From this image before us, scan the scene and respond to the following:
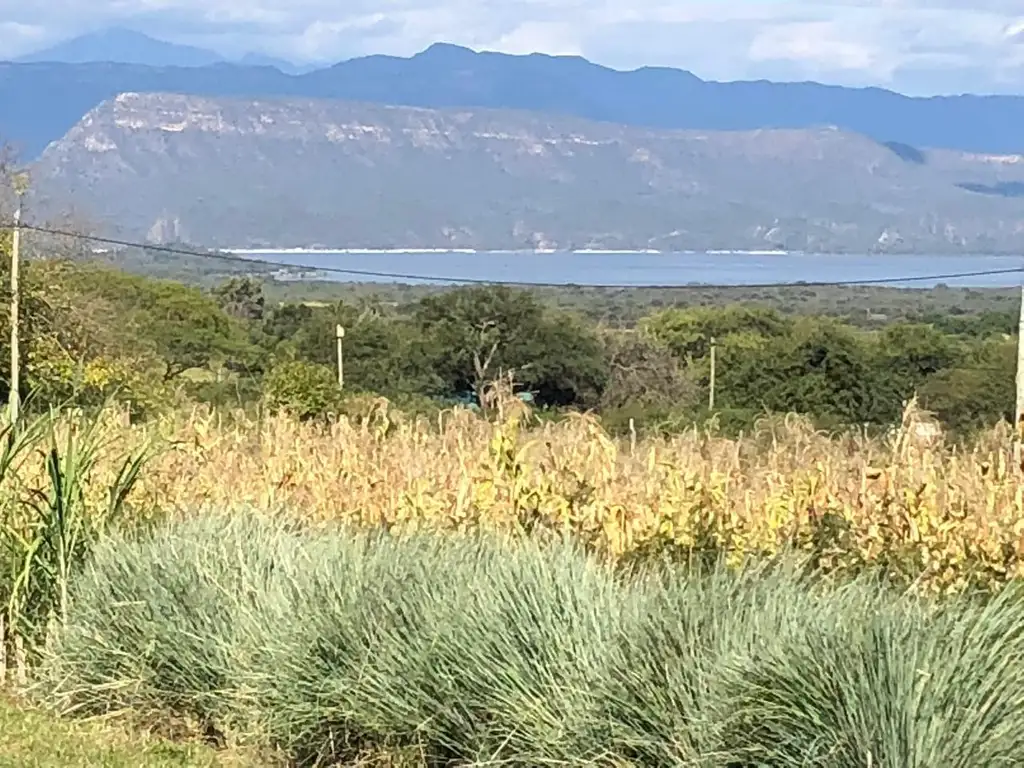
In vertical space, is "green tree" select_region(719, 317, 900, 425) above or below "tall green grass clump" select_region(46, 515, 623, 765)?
below

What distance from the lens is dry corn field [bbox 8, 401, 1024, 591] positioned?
21.6 ft

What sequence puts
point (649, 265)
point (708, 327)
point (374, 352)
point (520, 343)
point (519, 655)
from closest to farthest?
point (519, 655) < point (374, 352) < point (520, 343) < point (708, 327) < point (649, 265)

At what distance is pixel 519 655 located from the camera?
5.28 meters

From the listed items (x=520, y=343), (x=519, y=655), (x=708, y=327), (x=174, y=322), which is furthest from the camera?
(x=708, y=327)

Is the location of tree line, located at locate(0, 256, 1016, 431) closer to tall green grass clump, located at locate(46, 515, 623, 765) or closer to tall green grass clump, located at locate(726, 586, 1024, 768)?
tall green grass clump, located at locate(46, 515, 623, 765)

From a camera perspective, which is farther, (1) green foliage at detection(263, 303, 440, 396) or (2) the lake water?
(2) the lake water

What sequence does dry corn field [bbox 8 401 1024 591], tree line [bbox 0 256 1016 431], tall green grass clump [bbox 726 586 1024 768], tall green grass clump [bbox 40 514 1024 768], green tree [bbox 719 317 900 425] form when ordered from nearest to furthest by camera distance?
tall green grass clump [bbox 726 586 1024 768]
tall green grass clump [bbox 40 514 1024 768]
dry corn field [bbox 8 401 1024 591]
tree line [bbox 0 256 1016 431]
green tree [bbox 719 317 900 425]

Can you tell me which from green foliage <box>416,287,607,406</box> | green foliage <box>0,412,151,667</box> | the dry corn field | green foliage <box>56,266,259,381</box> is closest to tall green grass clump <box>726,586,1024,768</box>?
the dry corn field

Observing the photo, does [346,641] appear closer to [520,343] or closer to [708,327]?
[520,343]

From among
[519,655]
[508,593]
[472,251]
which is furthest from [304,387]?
[472,251]

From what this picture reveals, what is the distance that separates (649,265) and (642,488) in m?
136

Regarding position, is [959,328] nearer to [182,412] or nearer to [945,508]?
[182,412]

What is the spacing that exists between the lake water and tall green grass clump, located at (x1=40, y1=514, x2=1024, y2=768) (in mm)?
87944

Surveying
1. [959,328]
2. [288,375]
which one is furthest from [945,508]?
[959,328]
